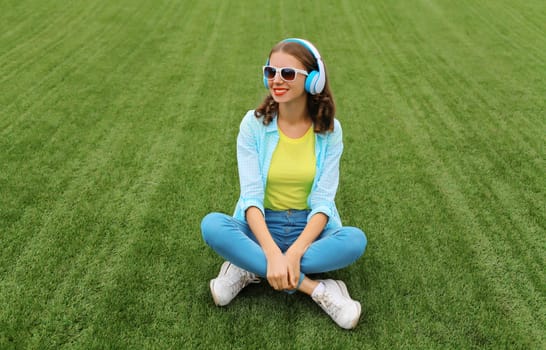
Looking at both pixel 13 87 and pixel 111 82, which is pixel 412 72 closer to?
pixel 111 82

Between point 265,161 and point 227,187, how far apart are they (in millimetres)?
1001

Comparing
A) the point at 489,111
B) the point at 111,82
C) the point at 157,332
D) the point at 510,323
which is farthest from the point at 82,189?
the point at 489,111

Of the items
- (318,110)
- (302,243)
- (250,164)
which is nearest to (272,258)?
(302,243)

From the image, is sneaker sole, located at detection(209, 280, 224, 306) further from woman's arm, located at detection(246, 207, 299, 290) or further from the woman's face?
the woman's face

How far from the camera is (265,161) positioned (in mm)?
2131

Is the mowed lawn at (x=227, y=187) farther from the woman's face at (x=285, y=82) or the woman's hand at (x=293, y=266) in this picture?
the woman's face at (x=285, y=82)

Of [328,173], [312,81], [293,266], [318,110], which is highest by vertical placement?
[312,81]

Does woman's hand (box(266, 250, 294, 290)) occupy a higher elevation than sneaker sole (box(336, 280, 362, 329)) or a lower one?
higher

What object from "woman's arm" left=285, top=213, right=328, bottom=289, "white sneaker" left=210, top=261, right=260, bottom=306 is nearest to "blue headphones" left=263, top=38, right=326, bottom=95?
"woman's arm" left=285, top=213, right=328, bottom=289

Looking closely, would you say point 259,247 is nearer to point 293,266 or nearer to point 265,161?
point 293,266

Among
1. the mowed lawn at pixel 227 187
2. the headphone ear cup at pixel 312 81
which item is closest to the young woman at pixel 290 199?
the headphone ear cup at pixel 312 81

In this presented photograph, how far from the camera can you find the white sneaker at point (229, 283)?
81.0 inches

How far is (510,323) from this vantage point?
2098mm

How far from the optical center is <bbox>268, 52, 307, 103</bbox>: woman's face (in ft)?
6.37
